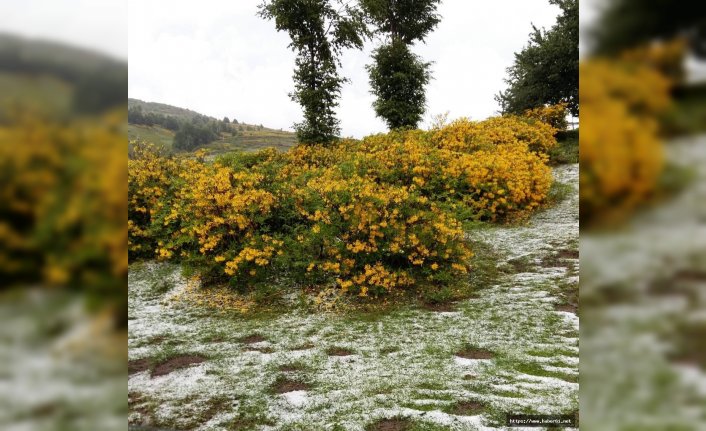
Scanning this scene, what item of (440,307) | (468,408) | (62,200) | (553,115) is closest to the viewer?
(62,200)

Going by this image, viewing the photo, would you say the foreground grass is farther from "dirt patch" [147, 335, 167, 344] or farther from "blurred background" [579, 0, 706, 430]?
"blurred background" [579, 0, 706, 430]

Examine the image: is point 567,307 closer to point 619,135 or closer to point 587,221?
point 587,221

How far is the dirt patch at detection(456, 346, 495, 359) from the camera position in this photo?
463 cm

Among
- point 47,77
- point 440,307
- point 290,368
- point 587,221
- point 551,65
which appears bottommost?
point 290,368

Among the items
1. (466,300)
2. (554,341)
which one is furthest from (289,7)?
(554,341)

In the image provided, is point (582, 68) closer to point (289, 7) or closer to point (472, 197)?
point (472, 197)

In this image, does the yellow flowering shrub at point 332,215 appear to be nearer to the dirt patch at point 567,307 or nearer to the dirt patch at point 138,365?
the dirt patch at point 567,307

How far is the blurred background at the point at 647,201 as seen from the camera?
84cm

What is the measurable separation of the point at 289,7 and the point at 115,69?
15.7 meters

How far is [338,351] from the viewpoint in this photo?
4.93 meters

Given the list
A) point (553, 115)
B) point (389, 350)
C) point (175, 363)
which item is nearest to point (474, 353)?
point (389, 350)

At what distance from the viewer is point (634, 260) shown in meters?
0.89

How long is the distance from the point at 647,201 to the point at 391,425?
314 centimetres

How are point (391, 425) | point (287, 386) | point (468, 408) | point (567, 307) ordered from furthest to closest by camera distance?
1. point (567, 307)
2. point (287, 386)
3. point (468, 408)
4. point (391, 425)
